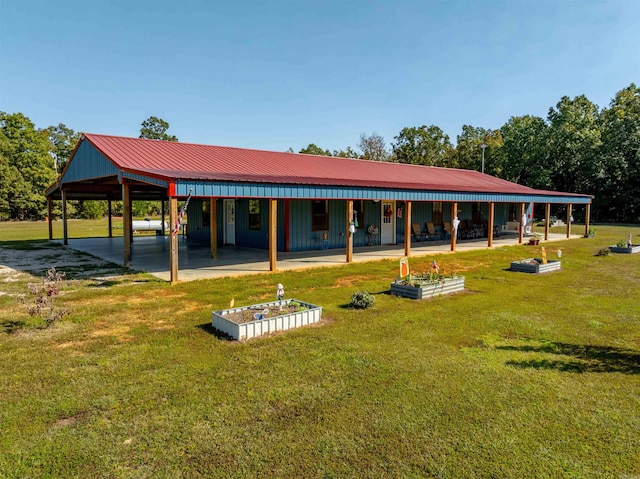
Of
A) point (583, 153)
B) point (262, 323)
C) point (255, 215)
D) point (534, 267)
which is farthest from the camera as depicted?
point (583, 153)

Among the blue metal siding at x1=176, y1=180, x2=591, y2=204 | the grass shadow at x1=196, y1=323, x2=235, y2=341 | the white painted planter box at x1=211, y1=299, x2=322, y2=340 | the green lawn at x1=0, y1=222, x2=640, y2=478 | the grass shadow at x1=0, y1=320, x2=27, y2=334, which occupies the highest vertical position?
the blue metal siding at x1=176, y1=180, x2=591, y2=204

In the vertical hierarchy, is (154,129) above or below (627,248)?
above

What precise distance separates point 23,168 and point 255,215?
153 ft

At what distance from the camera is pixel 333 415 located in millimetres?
3744

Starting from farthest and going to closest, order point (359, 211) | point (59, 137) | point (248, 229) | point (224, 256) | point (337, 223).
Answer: point (59, 137) < point (359, 211) < point (248, 229) < point (337, 223) < point (224, 256)

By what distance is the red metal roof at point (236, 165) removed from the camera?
39.5 feet

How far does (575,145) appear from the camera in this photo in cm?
3878

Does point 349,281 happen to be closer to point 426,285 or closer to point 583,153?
point 426,285

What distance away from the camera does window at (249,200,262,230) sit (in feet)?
53.7

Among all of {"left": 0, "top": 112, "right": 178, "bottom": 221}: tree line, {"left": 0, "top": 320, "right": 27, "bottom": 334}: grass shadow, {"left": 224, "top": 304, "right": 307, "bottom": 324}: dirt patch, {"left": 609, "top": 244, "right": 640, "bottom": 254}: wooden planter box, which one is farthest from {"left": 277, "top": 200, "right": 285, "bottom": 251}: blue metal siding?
{"left": 0, "top": 112, "right": 178, "bottom": 221}: tree line

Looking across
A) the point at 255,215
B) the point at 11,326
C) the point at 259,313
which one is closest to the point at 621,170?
the point at 255,215

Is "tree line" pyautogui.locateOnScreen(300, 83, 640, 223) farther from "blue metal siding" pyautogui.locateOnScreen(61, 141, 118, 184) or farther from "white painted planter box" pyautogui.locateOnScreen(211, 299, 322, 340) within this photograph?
"white painted planter box" pyautogui.locateOnScreen(211, 299, 322, 340)

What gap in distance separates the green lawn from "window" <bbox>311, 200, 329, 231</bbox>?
336 inches

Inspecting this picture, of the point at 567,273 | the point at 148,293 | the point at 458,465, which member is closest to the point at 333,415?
the point at 458,465
